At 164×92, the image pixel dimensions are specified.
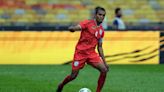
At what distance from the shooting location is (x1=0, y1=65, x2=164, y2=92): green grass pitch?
1317 cm

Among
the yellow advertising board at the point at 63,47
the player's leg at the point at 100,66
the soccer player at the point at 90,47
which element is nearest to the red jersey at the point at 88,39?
the soccer player at the point at 90,47

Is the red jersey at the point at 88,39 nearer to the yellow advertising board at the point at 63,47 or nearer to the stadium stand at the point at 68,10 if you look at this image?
the yellow advertising board at the point at 63,47

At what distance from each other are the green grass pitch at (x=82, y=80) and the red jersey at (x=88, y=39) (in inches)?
64.5

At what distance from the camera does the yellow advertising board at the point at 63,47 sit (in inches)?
878

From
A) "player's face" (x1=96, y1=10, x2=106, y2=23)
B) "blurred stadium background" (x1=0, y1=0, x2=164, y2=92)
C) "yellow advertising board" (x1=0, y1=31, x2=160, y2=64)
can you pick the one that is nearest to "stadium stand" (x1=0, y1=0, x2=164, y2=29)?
"blurred stadium background" (x1=0, y1=0, x2=164, y2=92)

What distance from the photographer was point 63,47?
74.1 feet

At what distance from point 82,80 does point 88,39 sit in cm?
445

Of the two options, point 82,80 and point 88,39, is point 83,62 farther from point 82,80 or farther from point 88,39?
point 82,80

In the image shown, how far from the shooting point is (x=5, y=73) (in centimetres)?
1753

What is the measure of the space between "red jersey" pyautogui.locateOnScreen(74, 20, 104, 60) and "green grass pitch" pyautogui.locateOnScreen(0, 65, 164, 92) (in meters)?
1.64

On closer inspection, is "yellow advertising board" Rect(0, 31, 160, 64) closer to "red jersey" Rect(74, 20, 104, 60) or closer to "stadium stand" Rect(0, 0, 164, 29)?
"stadium stand" Rect(0, 0, 164, 29)

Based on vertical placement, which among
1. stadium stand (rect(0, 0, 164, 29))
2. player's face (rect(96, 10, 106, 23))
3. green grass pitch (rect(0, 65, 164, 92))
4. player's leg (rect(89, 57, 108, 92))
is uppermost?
player's face (rect(96, 10, 106, 23))

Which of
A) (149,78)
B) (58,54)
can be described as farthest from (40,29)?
(149,78)

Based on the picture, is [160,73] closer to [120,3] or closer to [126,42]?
[126,42]
